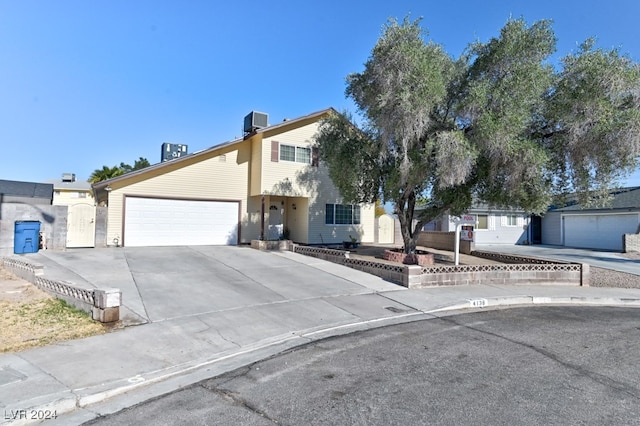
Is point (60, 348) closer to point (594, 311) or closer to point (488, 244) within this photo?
point (594, 311)

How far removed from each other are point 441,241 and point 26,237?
1803cm

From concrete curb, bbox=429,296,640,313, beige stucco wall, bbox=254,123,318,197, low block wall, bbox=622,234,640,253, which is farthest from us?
low block wall, bbox=622,234,640,253

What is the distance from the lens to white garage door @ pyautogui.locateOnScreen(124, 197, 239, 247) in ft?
55.6

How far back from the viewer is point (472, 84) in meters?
11.9

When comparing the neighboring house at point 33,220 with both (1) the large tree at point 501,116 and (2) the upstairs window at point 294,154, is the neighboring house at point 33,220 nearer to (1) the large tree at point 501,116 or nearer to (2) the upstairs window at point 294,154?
(2) the upstairs window at point 294,154

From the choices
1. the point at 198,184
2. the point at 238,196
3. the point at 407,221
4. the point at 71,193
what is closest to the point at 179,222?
the point at 198,184

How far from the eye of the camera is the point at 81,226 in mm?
15547

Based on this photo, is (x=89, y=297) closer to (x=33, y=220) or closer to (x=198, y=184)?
(x=33, y=220)

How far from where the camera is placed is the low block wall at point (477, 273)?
11328 mm

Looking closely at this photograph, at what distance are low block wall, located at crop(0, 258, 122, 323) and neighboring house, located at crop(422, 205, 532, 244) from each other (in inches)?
884

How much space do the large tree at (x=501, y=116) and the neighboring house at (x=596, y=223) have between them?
13.2 m

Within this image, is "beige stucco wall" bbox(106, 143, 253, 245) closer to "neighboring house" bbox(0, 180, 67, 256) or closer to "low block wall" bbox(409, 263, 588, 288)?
"neighboring house" bbox(0, 180, 67, 256)

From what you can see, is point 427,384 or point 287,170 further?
point 287,170

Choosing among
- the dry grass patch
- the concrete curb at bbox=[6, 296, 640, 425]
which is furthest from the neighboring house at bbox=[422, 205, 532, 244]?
the dry grass patch
